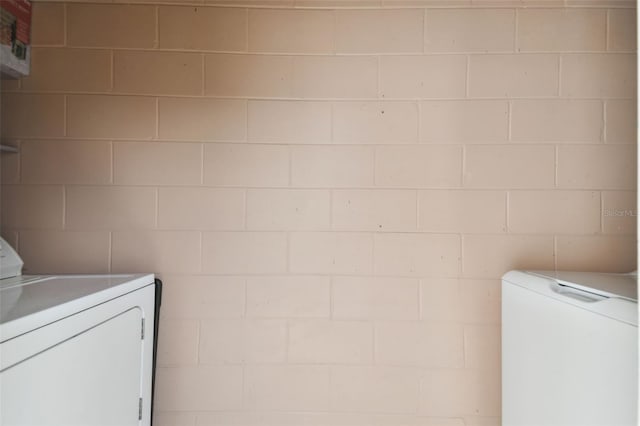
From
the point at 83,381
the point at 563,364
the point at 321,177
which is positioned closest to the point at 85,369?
the point at 83,381

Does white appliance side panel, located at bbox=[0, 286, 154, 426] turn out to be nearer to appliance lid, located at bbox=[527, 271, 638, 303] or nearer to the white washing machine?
the white washing machine

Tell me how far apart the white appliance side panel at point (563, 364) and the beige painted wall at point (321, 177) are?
205mm

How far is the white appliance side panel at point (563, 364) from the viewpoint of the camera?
72 centimetres

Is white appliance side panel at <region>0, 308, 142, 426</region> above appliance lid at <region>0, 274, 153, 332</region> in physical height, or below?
below

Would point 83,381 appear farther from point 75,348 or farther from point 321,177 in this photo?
point 321,177

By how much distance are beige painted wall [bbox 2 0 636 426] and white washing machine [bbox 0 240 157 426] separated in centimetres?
19

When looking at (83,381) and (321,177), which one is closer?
(83,381)

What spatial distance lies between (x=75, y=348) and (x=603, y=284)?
1.42 meters

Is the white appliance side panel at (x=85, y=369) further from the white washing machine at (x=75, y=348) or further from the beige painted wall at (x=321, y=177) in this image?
the beige painted wall at (x=321, y=177)

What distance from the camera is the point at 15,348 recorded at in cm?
67

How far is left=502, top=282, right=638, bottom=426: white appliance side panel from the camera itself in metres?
0.72

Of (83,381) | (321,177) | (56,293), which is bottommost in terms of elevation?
(83,381)

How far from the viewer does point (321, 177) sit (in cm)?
139

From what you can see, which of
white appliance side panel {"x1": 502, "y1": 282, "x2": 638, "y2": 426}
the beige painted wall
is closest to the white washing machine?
the beige painted wall
